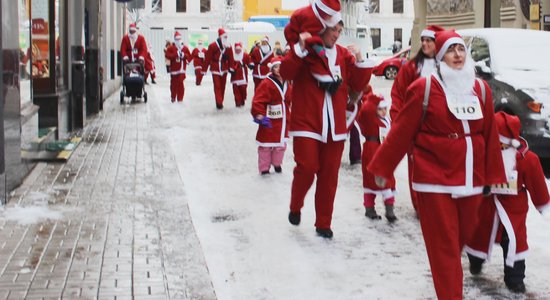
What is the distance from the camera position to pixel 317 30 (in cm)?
757

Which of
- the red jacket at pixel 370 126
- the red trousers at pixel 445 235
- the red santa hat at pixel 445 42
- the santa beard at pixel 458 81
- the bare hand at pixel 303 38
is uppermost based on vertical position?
the bare hand at pixel 303 38

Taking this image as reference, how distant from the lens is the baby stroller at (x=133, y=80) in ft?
75.0

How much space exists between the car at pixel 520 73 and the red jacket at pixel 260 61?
923 centimetres

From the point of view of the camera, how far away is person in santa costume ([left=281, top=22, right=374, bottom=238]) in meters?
7.58

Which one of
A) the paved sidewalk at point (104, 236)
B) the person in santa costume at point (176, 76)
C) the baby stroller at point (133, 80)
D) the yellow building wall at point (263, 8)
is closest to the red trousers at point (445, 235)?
the paved sidewalk at point (104, 236)

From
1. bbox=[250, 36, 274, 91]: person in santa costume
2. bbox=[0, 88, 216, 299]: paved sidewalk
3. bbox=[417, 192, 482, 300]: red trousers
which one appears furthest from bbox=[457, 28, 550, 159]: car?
bbox=[250, 36, 274, 91]: person in santa costume

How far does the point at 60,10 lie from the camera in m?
14.9

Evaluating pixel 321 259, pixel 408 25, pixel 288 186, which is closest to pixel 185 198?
pixel 288 186

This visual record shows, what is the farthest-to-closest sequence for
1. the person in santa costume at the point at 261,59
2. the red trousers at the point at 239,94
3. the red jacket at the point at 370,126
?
the person in santa costume at the point at 261,59
the red trousers at the point at 239,94
the red jacket at the point at 370,126

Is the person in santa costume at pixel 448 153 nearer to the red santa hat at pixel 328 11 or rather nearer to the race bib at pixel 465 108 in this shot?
the race bib at pixel 465 108

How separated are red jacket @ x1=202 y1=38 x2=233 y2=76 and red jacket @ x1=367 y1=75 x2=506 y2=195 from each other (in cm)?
1708

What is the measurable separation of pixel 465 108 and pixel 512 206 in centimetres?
102

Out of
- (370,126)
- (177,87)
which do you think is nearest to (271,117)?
(370,126)

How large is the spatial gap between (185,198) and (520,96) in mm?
4911
